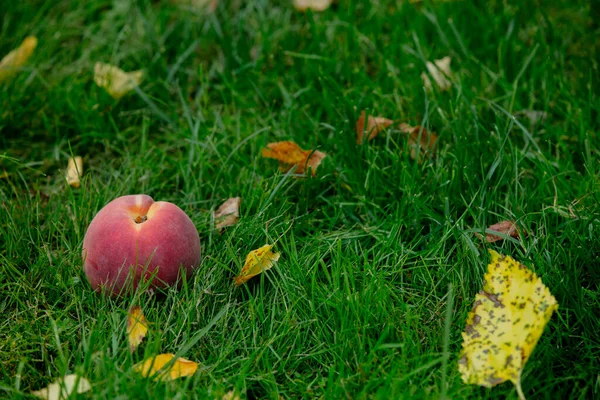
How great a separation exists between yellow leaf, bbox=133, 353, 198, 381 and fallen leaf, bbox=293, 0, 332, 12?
6.51ft

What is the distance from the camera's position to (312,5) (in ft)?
10.4

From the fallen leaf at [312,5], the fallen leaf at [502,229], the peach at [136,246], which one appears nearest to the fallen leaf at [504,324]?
the fallen leaf at [502,229]

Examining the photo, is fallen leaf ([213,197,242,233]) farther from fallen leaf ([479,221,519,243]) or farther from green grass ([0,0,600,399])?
fallen leaf ([479,221,519,243])

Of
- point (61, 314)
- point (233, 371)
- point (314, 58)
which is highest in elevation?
point (314, 58)

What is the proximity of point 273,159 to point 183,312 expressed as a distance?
0.77 m

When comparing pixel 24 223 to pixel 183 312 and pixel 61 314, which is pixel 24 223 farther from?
pixel 183 312

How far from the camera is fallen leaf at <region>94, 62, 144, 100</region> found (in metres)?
2.72

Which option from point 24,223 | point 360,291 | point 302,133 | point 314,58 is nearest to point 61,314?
point 24,223

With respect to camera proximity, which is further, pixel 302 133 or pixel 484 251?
pixel 302 133

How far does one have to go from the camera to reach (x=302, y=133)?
8.29ft

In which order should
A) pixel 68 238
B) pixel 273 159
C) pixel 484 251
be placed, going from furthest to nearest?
pixel 273 159, pixel 68 238, pixel 484 251

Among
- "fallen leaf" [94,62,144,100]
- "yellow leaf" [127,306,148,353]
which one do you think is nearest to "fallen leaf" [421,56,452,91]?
"fallen leaf" [94,62,144,100]

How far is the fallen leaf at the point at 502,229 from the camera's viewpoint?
2.02 m

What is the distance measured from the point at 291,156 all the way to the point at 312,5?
43.7 inches
